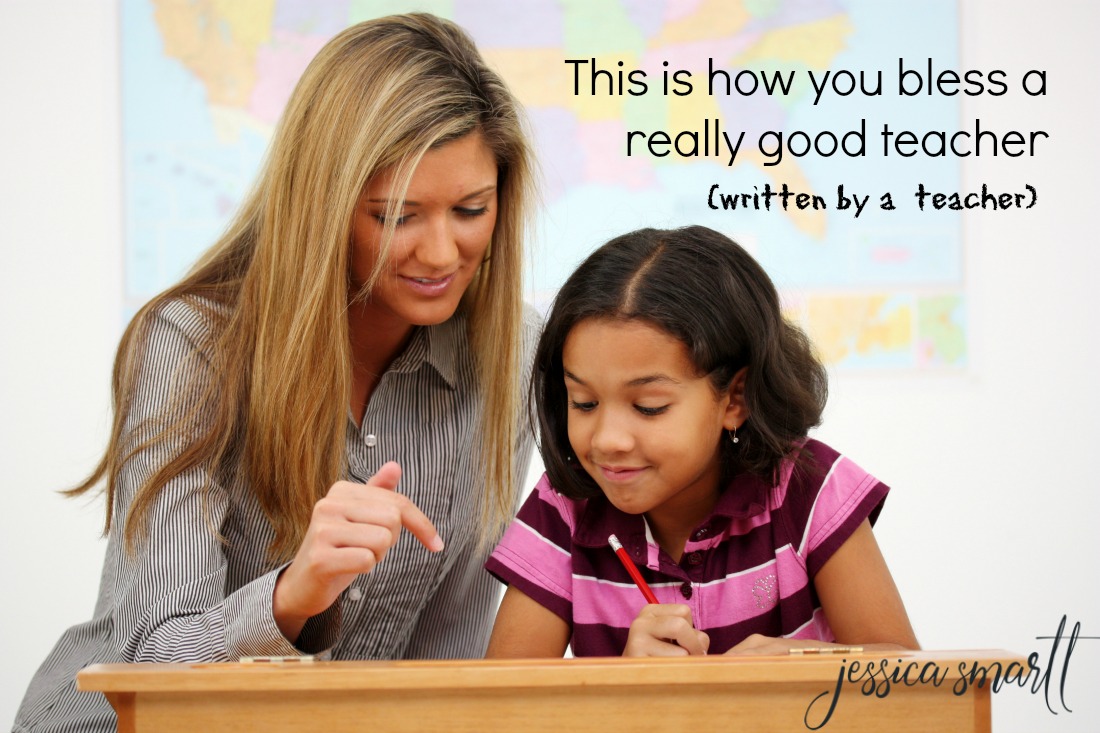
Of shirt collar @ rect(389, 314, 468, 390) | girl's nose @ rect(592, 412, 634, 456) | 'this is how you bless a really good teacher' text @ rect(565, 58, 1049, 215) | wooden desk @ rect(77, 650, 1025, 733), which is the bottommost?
wooden desk @ rect(77, 650, 1025, 733)

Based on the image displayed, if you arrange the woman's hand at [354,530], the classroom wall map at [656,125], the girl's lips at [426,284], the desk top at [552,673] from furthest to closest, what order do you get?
the classroom wall map at [656,125] → the girl's lips at [426,284] → the woman's hand at [354,530] → the desk top at [552,673]

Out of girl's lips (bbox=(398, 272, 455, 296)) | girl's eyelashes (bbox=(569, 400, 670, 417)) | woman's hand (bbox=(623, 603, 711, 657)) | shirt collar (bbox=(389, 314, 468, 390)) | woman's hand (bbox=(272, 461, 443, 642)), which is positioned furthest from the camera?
shirt collar (bbox=(389, 314, 468, 390))

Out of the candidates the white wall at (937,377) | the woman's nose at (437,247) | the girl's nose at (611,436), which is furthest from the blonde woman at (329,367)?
the white wall at (937,377)

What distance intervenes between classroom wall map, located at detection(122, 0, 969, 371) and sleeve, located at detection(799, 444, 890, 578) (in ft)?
4.25

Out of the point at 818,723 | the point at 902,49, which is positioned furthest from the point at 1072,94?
the point at 818,723

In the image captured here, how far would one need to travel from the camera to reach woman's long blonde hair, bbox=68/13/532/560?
1263mm

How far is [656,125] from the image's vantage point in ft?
8.35

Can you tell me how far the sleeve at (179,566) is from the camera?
3.56 ft

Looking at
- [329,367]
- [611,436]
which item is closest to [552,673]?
[611,436]

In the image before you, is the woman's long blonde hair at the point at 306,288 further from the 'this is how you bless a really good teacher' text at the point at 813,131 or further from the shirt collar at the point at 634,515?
the 'this is how you bless a really good teacher' text at the point at 813,131

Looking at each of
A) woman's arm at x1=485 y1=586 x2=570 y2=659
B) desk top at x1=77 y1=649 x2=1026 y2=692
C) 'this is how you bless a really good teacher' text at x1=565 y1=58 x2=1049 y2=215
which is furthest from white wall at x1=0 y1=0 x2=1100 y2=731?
desk top at x1=77 y1=649 x2=1026 y2=692

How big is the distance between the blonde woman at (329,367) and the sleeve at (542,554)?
147 mm

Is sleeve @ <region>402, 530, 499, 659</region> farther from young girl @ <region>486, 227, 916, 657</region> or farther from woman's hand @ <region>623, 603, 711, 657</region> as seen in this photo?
woman's hand @ <region>623, 603, 711, 657</region>

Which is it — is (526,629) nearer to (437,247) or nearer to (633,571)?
(633,571)
